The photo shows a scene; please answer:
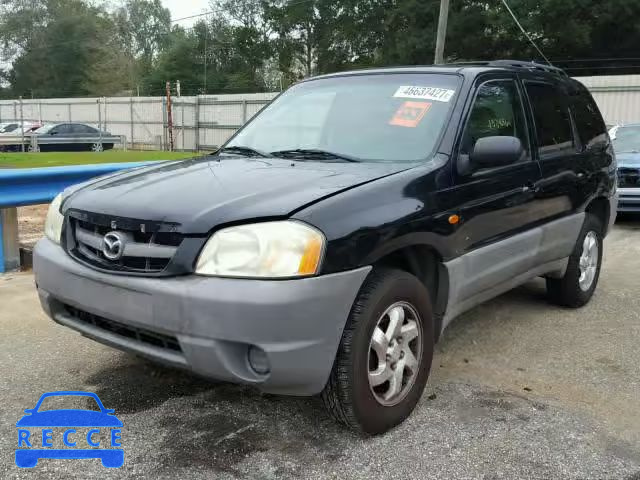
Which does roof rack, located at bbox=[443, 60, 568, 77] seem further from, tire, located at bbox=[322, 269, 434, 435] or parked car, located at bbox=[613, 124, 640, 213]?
parked car, located at bbox=[613, 124, 640, 213]

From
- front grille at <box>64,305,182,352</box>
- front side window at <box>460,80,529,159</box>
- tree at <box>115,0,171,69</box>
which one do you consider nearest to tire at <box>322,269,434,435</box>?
front grille at <box>64,305,182,352</box>

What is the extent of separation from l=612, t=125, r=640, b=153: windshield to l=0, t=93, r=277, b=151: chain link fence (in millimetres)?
17959

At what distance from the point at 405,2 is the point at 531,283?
38.3m

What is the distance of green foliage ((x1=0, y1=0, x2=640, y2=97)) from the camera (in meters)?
35.8

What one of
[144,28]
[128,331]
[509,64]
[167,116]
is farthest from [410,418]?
[144,28]

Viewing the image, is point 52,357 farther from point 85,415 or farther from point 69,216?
point 69,216

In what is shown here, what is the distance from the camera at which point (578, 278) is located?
191 inches

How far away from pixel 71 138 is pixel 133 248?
79.9ft

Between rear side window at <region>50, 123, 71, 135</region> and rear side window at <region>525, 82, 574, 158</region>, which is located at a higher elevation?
rear side window at <region>525, 82, 574, 158</region>

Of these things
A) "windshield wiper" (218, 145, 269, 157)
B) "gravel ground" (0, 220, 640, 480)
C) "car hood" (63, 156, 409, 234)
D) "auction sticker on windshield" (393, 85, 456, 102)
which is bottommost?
"gravel ground" (0, 220, 640, 480)

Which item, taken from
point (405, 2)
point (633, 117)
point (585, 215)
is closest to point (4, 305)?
point (585, 215)

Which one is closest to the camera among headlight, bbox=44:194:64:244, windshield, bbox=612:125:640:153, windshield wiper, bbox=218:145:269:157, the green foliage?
headlight, bbox=44:194:64:244

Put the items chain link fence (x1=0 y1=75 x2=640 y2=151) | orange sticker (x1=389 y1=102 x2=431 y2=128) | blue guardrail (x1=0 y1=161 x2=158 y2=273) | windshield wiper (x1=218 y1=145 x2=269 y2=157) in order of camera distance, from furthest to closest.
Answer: chain link fence (x1=0 y1=75 x2=640 y2=151) → blue guardrail (x1=0 y1=161 x2=158 y2=273) → windshield wiper (x1=218 y1=145 x2=269 y2=157) → orange sticker (x1=389 y1=102 x2=431 y2=128)

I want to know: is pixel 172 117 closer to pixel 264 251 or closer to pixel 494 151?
pixel 494 151
